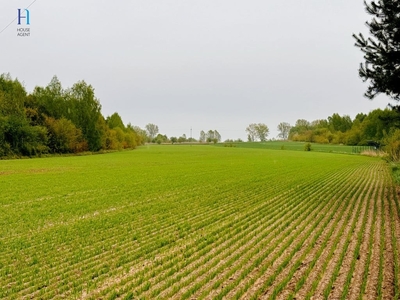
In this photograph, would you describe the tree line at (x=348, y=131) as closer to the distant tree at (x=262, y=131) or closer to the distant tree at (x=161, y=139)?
the distant tree at (x=262, y=131)

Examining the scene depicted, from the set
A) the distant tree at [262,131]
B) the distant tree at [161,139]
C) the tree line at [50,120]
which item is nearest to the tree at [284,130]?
the distant tree at [262,131]

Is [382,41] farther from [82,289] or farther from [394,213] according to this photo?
[82,289]

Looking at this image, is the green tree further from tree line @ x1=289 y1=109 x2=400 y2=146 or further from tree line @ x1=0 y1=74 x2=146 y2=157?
tree line @ x1=289 y1=109 x2=400 y2=146

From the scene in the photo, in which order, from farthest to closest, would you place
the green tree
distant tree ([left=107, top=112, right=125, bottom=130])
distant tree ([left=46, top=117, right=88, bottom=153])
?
distant tree ([left=107, top=112, right=125, bottom=130]), the green tree, distant tree ([left=46, top=117, right=88, bottom=153])

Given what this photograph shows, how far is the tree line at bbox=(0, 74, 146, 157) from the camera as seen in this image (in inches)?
1720

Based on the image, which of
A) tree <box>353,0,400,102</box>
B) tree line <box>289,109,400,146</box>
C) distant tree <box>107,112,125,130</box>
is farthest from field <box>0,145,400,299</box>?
distant tree <box>107,112,125,130</box>

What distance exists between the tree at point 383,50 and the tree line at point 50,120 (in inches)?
1807

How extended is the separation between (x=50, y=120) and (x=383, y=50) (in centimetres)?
5329

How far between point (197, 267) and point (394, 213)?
7128mm

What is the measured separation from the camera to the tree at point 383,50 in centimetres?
923

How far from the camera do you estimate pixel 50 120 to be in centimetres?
5175

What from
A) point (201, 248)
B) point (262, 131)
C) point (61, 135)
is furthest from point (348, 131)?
point (201, 248)

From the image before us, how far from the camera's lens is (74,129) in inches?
2109

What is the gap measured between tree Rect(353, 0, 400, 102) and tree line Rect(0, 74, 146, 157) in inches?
1807
